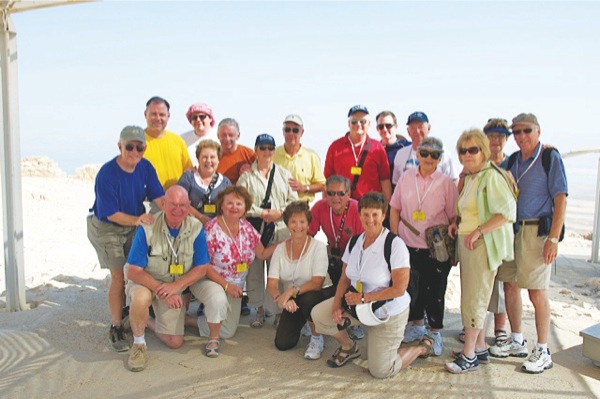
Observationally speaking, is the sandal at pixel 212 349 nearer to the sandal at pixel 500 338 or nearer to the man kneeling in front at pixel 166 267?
the man kneeling in front at pixel 166 267

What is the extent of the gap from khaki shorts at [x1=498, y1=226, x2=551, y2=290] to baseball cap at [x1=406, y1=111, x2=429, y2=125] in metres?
1.65

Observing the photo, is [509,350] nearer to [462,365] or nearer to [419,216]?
[462,365]

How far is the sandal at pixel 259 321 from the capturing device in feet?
17.6

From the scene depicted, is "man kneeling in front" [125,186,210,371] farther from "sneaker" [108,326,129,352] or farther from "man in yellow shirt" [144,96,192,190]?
"man in yellow shirt" [144,96,192,190]

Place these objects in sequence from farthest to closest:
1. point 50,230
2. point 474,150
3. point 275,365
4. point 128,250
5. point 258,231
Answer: point 50,230 < point 258,231 < point 128,250 < point 275,365 < point 474,150

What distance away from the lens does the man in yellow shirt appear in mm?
5219

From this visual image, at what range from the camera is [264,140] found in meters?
5.14

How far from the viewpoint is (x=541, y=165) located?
420cm

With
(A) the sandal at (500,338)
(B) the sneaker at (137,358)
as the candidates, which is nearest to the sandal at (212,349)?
(B) the sneaker at (137,358)

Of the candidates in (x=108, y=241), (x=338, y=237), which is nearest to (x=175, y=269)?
(x=108, y=241)

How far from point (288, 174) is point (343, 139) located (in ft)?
2.47

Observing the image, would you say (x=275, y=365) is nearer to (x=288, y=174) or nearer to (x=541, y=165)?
(x=288, y=174)

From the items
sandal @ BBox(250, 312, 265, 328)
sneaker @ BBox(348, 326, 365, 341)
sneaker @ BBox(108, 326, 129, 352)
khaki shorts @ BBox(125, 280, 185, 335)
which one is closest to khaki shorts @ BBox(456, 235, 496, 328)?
sneaker @ BBox(348, 326, 365, 341)

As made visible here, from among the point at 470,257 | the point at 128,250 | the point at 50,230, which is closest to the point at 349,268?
the point at 470,257
